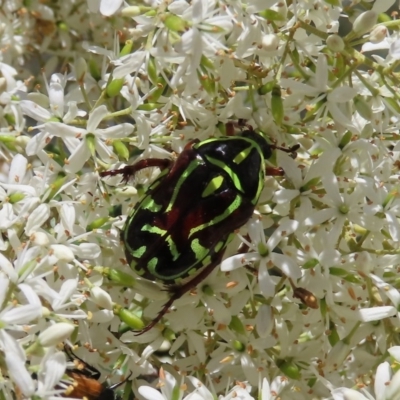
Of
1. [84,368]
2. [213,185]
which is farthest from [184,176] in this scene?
[84,368]

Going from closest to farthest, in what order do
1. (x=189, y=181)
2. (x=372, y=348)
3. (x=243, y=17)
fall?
1. (x=243, y=17)
2. (x=189, y=181)
3. (x=372, y=348)

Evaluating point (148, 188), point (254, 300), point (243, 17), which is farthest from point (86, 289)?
point (243, 17)

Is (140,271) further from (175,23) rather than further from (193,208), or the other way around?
(175,23)

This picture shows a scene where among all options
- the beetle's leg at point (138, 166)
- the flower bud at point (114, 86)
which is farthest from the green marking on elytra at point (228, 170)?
the flower bud at point (114, 86)

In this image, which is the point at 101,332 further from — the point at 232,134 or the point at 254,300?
the point at 232,134

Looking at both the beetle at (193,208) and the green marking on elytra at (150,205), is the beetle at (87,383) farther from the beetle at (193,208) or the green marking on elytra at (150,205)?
the green marking on elytra at (150,205)
